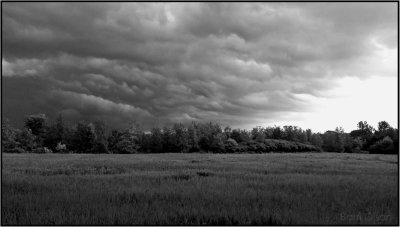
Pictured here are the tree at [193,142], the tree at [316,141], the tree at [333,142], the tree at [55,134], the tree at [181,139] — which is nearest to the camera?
the tree at [181,139]

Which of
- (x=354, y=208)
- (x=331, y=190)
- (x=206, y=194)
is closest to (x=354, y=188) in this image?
(x=331, y=190)

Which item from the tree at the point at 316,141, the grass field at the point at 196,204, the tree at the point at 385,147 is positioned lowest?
the grass field at the point at 196,204

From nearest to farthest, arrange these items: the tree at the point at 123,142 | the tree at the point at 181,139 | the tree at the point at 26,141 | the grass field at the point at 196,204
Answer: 1. the grass field at the point at 196,204
2. the tree at the point at 26,141
3. the tree at the point at 123,142
4. the tree at the point at 181,139

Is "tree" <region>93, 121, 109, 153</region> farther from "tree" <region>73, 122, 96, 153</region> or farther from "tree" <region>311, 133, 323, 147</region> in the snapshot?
"tree" <region>311, 133, 323, 147</region>

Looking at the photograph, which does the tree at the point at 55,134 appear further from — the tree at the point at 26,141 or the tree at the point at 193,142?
the tree at the point at 193,142

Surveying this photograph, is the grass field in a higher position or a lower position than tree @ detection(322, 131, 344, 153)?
lower

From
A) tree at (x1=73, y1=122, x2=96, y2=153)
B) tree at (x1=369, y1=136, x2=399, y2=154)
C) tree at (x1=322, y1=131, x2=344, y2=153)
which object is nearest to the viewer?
tree at (x1=369, y1=136, x2=399, y2=154)

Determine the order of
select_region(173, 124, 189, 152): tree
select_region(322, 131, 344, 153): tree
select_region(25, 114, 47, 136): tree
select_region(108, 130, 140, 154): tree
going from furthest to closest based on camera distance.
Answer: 1. select_region(322, 131, 344, 153): tree
2. select_region(25, 114, 47, 136): tree
3. select_region(173, 124, 189, 152): tree
4. select_region(108, 130, 140, 154): tree

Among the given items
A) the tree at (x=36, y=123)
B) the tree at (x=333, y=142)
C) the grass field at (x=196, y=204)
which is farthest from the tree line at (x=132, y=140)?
the grass field at (x=196, y=204)

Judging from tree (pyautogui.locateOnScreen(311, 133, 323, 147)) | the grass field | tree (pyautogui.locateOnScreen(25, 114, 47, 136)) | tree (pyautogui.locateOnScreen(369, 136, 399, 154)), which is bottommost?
the grass field

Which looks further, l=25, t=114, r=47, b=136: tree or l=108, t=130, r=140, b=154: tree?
l=25, t=114, r=47, b=136: tree

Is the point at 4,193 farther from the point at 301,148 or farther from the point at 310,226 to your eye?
the point at 301,148

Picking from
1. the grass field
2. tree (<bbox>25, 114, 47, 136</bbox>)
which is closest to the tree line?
tree (<bbox>25, 114, 47, 136</bbox>)

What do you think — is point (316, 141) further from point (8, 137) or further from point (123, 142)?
point (8, 137)
